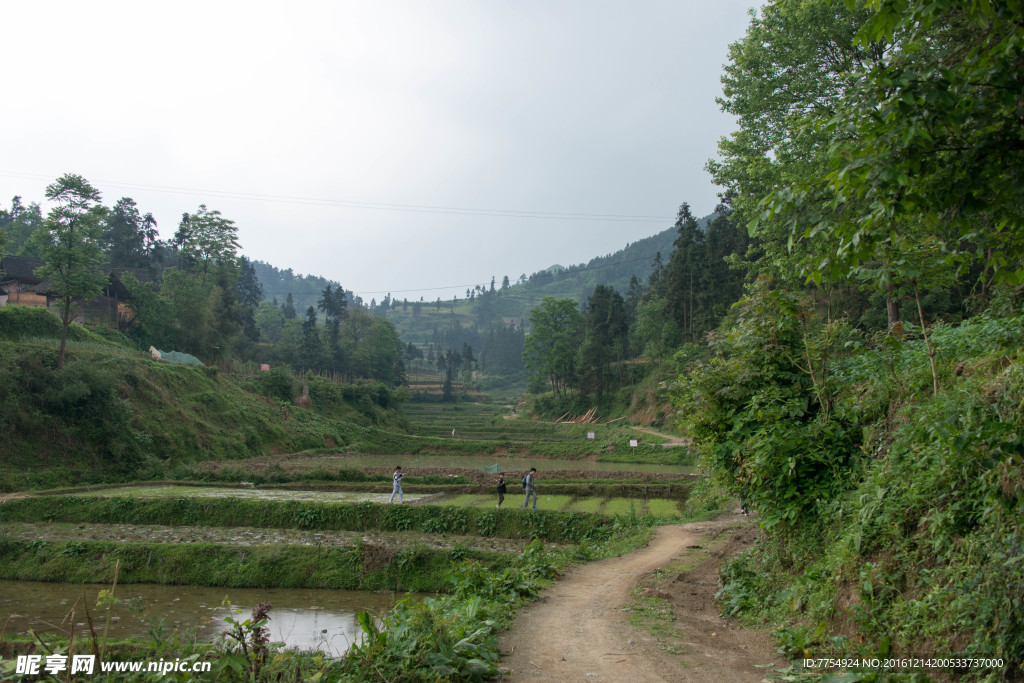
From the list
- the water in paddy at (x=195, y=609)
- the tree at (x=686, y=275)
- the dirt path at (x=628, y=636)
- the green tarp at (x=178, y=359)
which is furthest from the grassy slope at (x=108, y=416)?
the tree at (x=686, y=275)

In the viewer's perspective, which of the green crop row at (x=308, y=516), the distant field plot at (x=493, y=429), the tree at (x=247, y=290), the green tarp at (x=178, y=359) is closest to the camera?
the green crop row at (x=308, y=516)

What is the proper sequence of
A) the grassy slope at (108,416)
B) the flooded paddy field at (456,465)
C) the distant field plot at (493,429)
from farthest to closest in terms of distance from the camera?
the distant field plot at (493,429), the flooded paddy field at (456,465), the grassy slope at (108,416)

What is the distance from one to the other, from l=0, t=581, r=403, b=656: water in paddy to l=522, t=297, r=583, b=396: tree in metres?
59.4

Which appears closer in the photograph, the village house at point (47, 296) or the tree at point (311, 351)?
the village house at point (47, 296)

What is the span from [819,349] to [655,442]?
114 feet

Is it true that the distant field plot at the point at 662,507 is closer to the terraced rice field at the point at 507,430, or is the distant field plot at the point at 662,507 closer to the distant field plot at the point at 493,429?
the terraced rice field at the point at 507,430

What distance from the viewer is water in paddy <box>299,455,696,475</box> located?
34562 mm

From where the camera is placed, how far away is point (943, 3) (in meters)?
3.51

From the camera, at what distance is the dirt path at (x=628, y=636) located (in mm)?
5742

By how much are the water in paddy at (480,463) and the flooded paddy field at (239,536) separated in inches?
557

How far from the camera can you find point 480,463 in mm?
38000

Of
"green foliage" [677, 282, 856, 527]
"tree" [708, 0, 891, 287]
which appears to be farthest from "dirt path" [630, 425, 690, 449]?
"green foliage" [677, 282, 856, 527]

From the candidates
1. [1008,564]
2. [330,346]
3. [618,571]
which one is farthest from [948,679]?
[330,346]

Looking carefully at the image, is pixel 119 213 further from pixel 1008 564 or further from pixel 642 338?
pixel 1008 564
